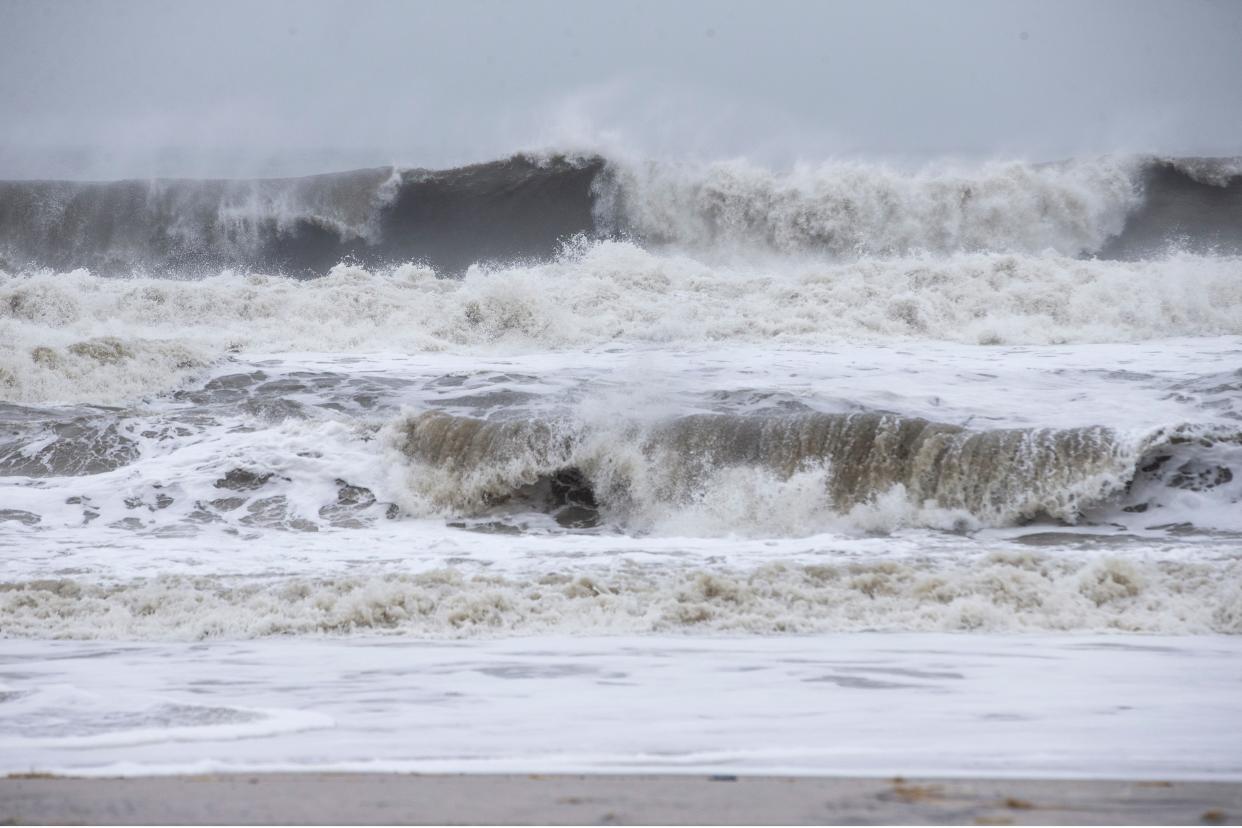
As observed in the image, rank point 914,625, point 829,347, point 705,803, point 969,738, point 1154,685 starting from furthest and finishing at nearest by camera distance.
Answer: point 829,347, point 914,625, point 1154,685, point 969,738, point 705,803

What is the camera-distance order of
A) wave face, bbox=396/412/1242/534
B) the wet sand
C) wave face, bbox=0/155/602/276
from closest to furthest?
the wet sand → wave face, bbox=396/412/1242/534 → wave face, bbox=0/155/602/276

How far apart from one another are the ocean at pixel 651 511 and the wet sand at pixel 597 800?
16 centimetres

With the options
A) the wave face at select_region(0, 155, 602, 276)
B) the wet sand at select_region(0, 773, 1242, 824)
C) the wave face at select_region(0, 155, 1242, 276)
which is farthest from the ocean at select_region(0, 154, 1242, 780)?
the wave face at select_region(0, 155, 602, 276)

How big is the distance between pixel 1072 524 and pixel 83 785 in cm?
707

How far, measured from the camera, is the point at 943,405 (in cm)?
1055

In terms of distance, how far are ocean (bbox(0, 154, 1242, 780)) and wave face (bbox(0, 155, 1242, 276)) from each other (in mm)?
314

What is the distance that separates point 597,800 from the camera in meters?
2.13

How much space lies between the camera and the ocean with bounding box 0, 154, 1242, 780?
313cm

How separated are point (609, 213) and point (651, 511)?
1643cm

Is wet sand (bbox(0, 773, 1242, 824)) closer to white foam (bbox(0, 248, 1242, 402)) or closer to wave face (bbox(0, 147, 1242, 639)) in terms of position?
wave face (bbox(0, 147, 1242, 639))

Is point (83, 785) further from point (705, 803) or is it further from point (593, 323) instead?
point (593, 323)

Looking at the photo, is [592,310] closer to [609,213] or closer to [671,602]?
[609,213]

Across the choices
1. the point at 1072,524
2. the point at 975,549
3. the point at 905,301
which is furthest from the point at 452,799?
the point at 905,301

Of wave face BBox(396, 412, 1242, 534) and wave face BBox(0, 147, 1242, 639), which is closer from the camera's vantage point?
wave face BBox(0, 147, 1242, 639)
